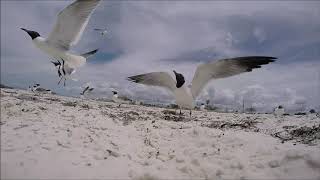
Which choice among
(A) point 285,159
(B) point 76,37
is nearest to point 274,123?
(A) point 285,159

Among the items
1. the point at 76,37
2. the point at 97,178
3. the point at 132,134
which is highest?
the point at 76,37

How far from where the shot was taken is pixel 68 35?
9.67 metres

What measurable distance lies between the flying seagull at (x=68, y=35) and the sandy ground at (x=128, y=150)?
2258 millimetres

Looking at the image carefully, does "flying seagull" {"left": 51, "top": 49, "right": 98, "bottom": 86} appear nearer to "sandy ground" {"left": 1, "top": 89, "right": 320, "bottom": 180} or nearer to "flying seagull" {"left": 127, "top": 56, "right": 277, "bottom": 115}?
"flying seagull" {"left": 127, "top": 56, "right": 277, "bottom": 115}

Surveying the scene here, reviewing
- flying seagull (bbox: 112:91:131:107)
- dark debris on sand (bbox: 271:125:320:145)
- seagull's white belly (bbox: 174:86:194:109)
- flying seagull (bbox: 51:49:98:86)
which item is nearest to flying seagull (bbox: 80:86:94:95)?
flying seagull (bbox: 112:91:131:107)

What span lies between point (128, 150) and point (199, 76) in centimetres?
397

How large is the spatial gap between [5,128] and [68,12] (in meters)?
3.60

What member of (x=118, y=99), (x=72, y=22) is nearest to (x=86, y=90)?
(x=118, y=99)

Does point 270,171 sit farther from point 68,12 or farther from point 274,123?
point 68,12

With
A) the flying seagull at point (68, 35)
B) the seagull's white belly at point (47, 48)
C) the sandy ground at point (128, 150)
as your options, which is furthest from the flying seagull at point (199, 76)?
the sandy ground at point (128, 150)

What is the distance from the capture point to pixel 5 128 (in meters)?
6.10

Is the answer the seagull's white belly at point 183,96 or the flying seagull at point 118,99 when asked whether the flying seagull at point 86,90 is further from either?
the seagull's white belly at point 183,96

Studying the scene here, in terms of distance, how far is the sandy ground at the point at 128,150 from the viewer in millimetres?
5664

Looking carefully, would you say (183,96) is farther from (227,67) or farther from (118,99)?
(118,99)
